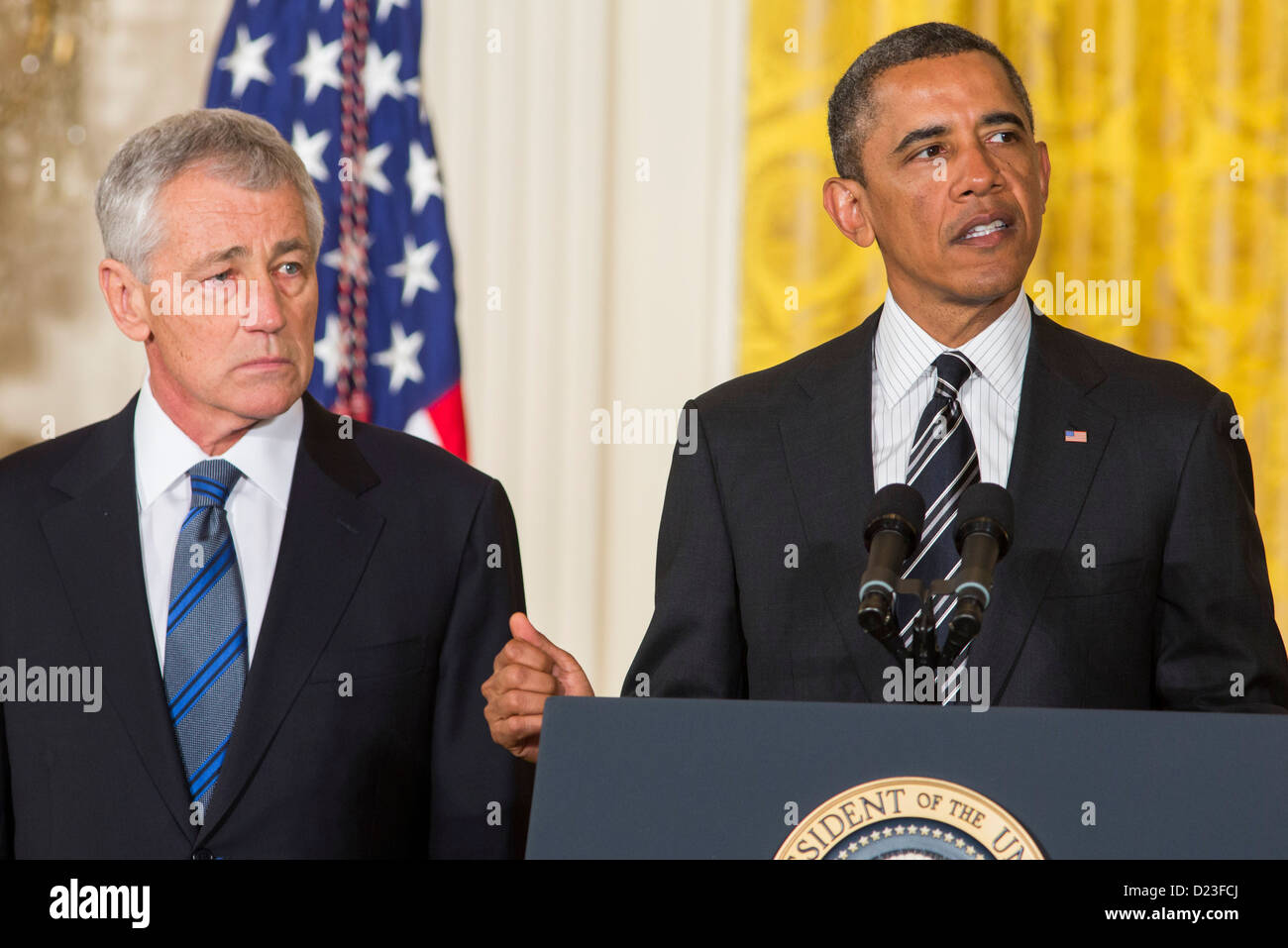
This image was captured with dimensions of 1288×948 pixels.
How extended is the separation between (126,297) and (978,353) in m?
1.20

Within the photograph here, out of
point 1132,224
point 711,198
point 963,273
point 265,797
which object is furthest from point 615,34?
point 265,797

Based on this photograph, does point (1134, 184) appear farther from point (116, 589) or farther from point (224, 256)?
point (116, 589)

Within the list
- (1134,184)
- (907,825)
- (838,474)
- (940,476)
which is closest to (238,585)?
(838,474)

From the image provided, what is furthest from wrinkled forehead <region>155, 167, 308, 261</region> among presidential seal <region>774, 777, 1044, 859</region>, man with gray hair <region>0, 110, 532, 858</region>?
presidential seal <region>774, 777, 1044, 859</region>

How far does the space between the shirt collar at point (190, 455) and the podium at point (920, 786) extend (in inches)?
34.7

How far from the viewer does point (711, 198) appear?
3945 mm

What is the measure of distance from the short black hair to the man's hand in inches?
35.8

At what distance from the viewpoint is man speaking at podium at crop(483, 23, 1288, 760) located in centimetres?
188

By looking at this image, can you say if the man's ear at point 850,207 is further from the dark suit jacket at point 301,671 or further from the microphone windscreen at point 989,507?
the microphone windscreen at point 989,507

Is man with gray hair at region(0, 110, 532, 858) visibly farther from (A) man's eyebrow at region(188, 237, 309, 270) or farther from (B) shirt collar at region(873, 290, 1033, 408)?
(B) shirt collar at region(873, 290, 1033, 408)

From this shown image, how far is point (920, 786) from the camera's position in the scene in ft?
4.25
